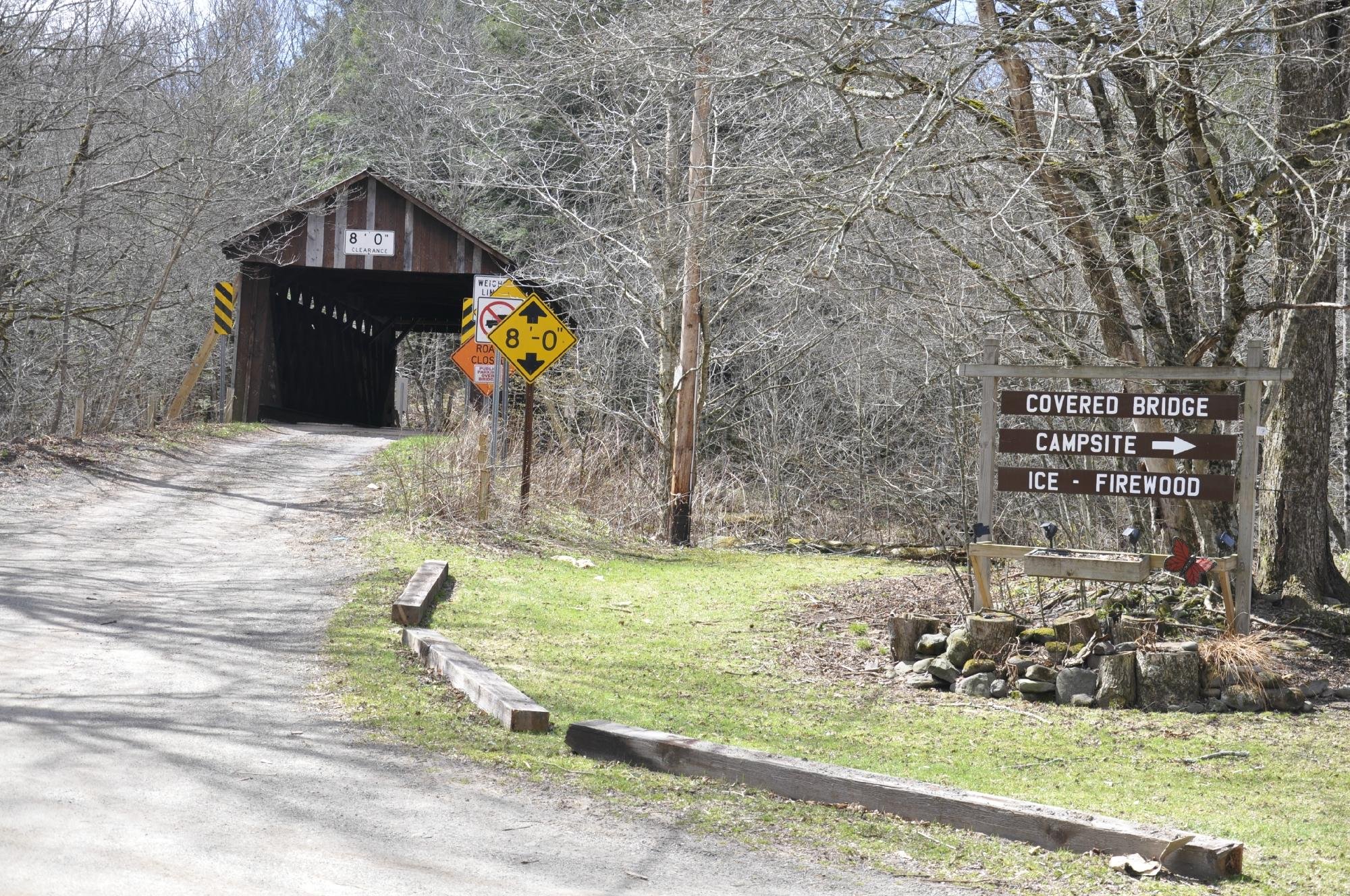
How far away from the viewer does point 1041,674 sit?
8367mm

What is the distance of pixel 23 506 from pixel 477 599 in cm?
615

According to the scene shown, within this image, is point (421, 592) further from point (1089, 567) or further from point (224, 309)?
Answer: point (224, 309)

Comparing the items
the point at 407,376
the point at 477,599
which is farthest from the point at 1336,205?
the point at 407,376

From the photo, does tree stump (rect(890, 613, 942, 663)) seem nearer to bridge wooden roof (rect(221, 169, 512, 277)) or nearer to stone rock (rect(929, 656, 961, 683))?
stone rock (rect(929, 656, 961, 683))

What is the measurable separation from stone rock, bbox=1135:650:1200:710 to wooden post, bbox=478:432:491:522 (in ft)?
26.4

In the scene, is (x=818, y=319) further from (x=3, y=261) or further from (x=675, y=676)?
(x=675, y=676)

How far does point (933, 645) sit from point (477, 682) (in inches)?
139

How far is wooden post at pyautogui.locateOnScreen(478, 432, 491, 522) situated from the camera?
47.0ft

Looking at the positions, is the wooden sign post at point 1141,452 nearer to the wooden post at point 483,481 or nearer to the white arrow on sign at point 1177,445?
the white arrow on sign at point 1177,445

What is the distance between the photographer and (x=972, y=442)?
1662 cm

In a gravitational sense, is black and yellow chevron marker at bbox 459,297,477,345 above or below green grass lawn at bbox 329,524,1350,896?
above

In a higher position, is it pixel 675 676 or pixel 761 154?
pixel 761 154

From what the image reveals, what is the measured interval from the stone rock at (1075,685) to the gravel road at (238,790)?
4.03 m

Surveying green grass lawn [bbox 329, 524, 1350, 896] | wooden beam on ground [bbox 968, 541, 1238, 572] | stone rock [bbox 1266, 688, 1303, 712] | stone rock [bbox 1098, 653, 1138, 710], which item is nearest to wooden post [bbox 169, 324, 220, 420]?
green grass lawn [bbox 329, 524, 1350, 896]
